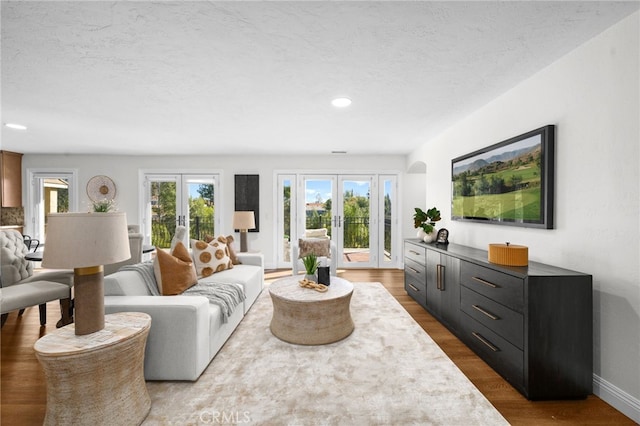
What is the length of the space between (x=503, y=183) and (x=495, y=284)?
1115mm

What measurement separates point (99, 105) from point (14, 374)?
260 centimetres

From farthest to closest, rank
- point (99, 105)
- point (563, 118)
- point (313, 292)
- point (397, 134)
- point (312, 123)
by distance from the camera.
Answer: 1. point (397, 134)
2. point (312, 123)
3. point (99, 105)
4. point (313, 292)
5. point (563, 118)

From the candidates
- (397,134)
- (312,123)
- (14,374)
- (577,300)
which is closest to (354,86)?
(312,123)

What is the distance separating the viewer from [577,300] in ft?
6.26

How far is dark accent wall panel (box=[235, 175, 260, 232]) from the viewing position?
236 inches

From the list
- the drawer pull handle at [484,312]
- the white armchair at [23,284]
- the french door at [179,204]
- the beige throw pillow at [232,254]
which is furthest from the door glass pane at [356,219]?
the white armchair at [23,284]

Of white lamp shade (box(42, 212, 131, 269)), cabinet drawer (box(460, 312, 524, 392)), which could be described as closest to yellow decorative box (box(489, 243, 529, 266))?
cabinet drawer (box(460, 312, 524, 392))

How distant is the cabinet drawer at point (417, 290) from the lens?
3.62m

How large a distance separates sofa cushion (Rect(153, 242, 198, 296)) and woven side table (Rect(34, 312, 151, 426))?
987mm

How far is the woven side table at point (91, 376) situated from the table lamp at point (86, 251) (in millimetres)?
131

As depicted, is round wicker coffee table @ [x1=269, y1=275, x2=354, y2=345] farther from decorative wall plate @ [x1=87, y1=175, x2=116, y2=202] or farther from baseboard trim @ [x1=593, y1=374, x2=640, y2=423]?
decorative wall plate @ [x1=87, y1=175, x2=116, y2=202]

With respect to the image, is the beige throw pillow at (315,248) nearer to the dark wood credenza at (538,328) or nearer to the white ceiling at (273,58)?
the white ceiling at (273,58)

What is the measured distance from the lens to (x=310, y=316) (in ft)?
8.59

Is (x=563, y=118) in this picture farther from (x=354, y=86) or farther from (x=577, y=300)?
(x=354, y=86)
